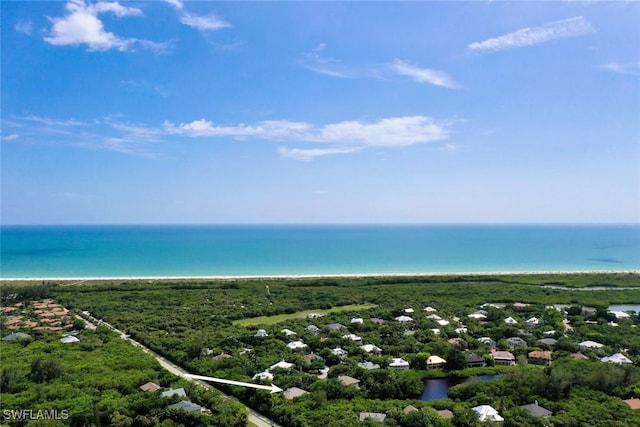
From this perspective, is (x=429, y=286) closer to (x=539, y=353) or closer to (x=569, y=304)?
(x=569, y=304)

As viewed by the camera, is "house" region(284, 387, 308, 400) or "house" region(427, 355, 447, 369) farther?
"house" region(427, 355, 447, 369)

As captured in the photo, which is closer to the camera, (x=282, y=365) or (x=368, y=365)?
(x=282, y=365)

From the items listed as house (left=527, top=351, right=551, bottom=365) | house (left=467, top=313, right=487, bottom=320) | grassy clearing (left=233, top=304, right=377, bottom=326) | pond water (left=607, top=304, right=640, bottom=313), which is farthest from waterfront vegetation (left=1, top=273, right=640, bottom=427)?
pond water (left=607, top=304, right=640, bottom=313)

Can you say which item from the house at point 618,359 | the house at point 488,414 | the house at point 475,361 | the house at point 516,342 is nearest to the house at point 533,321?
the house at point 516,342

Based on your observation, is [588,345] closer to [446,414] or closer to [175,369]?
[446,414]

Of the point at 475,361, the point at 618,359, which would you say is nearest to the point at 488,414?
the point at 475,361

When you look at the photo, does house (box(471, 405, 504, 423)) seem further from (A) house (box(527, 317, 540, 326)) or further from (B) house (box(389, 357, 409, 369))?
(A) house (box(527, 317, 540, 326))

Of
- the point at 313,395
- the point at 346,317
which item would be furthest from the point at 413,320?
the point at 313,395
